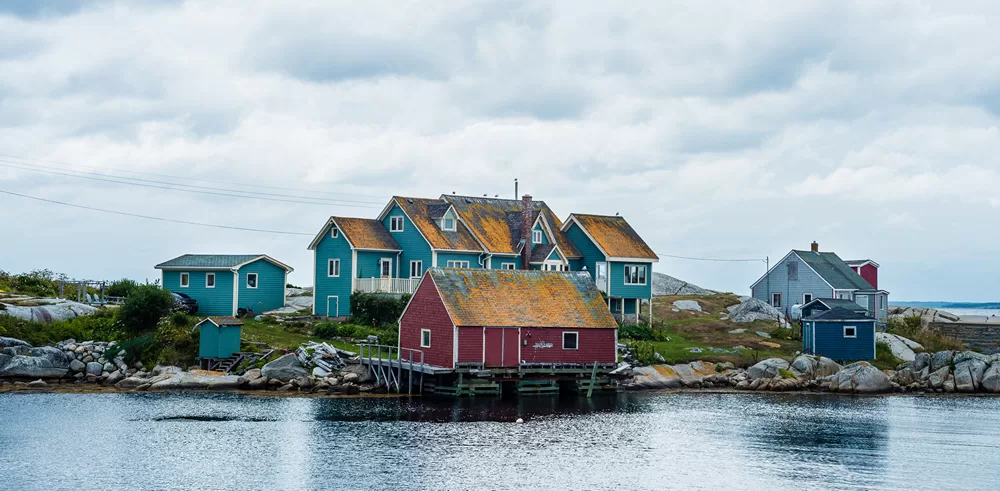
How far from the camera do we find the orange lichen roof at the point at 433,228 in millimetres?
65812

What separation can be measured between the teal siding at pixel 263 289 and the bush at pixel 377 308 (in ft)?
23.0

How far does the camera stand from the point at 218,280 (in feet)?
213

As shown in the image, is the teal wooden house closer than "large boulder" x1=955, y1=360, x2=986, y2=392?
Yes

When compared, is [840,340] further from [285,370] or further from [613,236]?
[285,370]

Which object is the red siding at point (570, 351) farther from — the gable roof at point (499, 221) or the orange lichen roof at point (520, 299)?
the gable roof at point (499, 221)

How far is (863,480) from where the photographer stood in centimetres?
3375

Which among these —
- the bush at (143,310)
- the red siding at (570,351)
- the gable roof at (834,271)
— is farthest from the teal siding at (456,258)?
the gable roof at (834,271)

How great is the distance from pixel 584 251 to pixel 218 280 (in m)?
25.3

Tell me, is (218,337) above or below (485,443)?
above

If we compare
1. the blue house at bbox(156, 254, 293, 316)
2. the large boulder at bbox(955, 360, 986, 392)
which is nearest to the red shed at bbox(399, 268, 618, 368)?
the blue house at bbox(156, 254, 293, 316)

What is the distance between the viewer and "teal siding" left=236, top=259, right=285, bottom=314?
65.6 meters

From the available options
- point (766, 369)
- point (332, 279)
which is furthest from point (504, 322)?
point (332, 279)

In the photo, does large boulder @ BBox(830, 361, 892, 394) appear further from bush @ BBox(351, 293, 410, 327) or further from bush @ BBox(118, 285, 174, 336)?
bush @ BBox(118, 285, 174, 336)

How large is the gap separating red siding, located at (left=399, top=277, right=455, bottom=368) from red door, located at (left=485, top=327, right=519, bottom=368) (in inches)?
76.4
